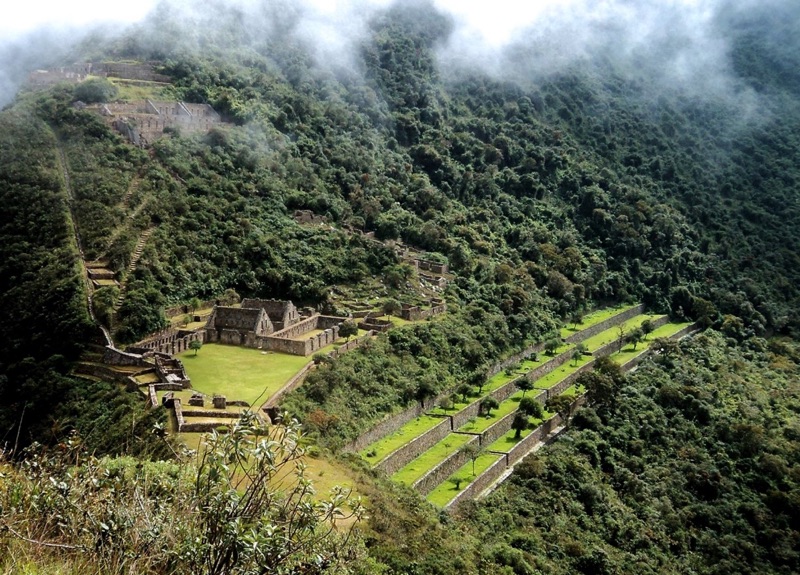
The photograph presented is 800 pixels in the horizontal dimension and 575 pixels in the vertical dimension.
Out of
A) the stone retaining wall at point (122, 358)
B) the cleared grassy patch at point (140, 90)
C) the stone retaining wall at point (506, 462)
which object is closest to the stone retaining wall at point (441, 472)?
the stone retaining wall at point (506, 462)

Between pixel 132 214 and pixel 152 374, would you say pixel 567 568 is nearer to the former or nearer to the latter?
pixel 152 374

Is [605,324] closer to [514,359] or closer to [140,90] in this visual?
[514,359]

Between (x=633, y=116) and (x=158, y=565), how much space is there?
289 ft

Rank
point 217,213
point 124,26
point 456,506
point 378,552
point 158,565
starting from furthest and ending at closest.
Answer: point 124,26, point 217,213, point 456,506, point 378,552, point 158,565

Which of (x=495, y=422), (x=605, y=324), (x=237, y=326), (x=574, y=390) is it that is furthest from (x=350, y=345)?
(x=605, y=324)

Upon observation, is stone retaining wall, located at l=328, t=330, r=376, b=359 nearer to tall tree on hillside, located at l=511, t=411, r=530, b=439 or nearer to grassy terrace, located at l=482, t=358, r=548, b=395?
grassy terrace, located at l=482, t=358, r=548, b=395

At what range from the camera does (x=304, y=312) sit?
38406 millimetres

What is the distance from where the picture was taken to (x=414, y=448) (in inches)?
1210

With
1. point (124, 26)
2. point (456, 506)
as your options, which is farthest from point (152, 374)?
point (124, 26)

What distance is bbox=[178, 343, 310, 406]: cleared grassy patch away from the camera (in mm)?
27953

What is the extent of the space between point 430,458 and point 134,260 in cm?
1600

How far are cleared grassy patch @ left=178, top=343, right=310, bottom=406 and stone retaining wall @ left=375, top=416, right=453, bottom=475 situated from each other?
15.4ft

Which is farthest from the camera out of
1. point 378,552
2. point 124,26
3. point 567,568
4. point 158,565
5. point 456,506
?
point 124,26

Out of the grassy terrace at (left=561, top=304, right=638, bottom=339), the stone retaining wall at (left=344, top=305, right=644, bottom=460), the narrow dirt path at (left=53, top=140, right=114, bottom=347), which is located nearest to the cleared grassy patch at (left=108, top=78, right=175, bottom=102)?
the narrow dirt path at (left=53, top=140, right=114, bottom=347)
